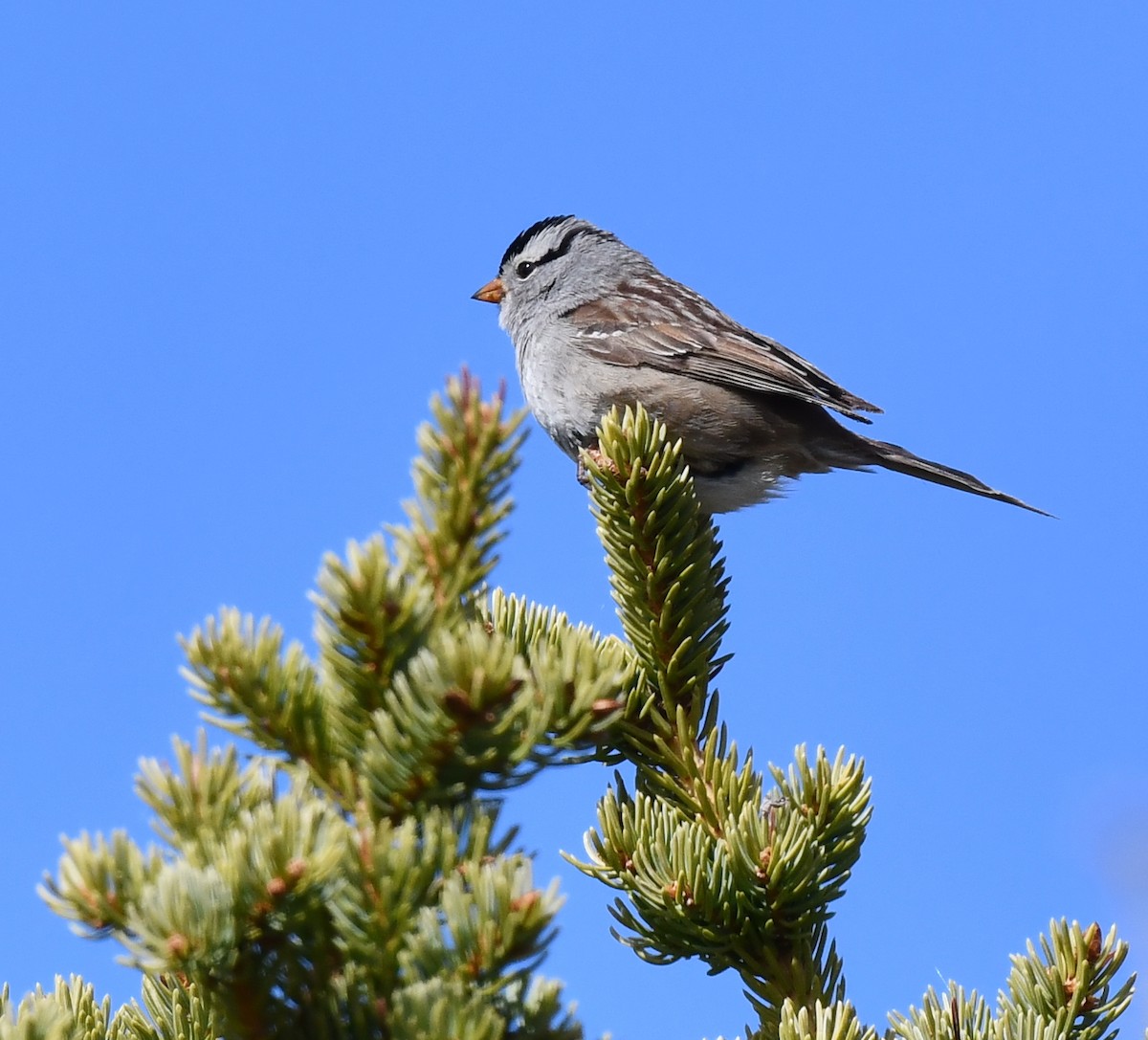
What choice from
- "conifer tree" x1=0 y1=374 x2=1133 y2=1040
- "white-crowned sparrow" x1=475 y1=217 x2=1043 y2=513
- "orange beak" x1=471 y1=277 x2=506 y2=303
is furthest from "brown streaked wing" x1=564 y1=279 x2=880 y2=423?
"conifer tree" x1=0 y1=374 x2=1133 y2=1040

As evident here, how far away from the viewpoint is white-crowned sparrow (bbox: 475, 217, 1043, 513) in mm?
4406

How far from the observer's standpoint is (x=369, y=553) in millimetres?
1157

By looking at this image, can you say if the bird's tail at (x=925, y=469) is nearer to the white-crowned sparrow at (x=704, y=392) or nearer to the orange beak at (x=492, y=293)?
the white-crowned sparrow at (x=704, y=392)

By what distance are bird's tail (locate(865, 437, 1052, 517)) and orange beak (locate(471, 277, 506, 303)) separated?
6.97 ft

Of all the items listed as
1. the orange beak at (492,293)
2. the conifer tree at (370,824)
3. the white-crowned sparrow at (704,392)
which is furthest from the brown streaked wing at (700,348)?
the conifer tree at (370,824)

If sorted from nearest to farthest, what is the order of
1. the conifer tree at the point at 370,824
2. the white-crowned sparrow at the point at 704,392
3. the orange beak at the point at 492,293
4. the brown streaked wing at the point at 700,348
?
the conifer tree at the point at 370,824, the white-crowned sparrow at the point at 704,392, the brown streaked wing at the point at 700,348, the orange beak at the point at 492,293

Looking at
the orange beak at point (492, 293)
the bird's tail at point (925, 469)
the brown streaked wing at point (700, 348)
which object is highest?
the orange beak at point (492, 293)

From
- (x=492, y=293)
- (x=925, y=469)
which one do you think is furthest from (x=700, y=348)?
(x=492, y=293)

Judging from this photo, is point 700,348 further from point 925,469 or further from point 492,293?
point 492,293

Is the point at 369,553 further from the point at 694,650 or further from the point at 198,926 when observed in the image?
the point at 694,650

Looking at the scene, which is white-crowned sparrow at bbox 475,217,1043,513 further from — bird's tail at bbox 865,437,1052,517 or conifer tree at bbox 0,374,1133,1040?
conifer tree at bbox 0,374,1133,1040

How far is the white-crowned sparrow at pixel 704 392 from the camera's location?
441 cm

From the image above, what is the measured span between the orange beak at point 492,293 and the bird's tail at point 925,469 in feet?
6.97

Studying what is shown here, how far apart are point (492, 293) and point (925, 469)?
7.74 feet
